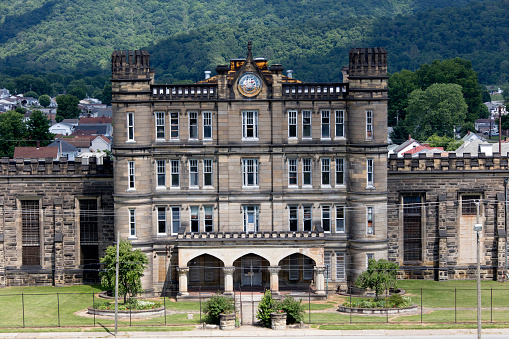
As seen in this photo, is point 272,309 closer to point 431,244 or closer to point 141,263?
point 141,263

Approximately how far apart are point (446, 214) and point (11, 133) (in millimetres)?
120821

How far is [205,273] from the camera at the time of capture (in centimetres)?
7444

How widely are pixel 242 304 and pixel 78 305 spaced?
38.5 feet

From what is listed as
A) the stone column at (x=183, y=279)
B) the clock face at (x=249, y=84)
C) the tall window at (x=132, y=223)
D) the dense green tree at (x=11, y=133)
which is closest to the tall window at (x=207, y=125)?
the clock face at (x=249, y=84)

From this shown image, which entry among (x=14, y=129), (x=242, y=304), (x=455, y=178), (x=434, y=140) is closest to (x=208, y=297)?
(x=242, y=304)

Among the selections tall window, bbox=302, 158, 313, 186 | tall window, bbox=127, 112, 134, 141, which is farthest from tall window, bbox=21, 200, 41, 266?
tall window, bbox=302, 158, 313, 186

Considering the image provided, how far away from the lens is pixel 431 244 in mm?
78188

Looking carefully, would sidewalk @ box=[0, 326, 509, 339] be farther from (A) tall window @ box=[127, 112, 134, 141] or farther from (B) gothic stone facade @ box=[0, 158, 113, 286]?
(A) tall window @ box=[127, 112, 134, 141]

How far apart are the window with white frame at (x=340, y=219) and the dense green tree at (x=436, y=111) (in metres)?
109

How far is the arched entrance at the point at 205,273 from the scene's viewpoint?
2908 inches

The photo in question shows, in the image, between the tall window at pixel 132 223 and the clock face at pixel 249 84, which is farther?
the clock face at pixel 249 84

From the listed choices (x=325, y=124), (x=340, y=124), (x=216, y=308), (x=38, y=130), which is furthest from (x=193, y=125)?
(x=38, y=130)

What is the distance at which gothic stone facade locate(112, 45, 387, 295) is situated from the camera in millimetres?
73375

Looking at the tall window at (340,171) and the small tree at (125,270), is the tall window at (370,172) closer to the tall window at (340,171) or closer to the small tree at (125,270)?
the tall window at (340,171)
